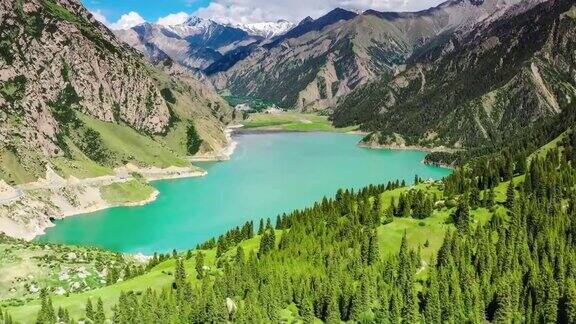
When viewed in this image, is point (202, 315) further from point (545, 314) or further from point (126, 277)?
point (545, 314)

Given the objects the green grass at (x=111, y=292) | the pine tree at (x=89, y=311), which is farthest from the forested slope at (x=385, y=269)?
the green grass at (x=111, y=292)

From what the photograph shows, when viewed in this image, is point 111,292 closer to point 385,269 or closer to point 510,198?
point 385,269

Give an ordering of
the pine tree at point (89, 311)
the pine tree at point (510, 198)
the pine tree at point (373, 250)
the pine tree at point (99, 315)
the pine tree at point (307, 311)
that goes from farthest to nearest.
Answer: the pine tree at point (510, 198)
the pine tree at point (373, 250)
the pine tree at point (307, 311)
the pine tree at point (89, 311)
the pine tree at point (99, 315)

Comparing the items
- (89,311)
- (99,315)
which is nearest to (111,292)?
(89,311)

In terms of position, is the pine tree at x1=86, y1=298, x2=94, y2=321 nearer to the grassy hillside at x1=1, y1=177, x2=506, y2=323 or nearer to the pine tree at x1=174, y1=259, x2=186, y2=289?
the grassy hillside at x1=1, y1=177, x2=506, y2=323

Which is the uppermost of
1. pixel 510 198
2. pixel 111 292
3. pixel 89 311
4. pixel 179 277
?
pixel 510 198

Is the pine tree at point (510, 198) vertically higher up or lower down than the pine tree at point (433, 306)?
higher up

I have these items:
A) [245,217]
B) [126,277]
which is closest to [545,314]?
[126,277]

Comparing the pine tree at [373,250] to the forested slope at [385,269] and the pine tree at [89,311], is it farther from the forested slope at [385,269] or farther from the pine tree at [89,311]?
the pine tree at [89,311]

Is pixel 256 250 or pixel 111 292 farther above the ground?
pixel 111 292

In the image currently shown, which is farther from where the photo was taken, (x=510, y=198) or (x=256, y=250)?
(x=510, y=198)

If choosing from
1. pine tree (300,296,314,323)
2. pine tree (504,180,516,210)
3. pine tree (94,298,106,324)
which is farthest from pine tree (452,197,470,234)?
pine tree (94,298,106,324)

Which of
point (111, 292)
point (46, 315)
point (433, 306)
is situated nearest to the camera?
point (46, 315)

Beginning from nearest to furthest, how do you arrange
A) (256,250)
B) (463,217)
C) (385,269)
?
(385,269) → (256,250) → (463,217)
